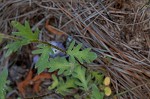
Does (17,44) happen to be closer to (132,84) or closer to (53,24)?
(53,24)

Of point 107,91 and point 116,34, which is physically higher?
point 116,34

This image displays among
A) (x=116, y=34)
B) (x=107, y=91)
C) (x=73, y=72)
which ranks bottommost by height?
(x=107, y=91)

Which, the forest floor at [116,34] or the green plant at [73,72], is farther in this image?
the forest floor at [116,34]

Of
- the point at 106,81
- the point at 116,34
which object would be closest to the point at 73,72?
the point at 106,81

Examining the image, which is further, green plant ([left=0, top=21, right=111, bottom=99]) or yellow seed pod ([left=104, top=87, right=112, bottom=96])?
yellow seed pod ([left=104, top=87, right=112, bottom=96])

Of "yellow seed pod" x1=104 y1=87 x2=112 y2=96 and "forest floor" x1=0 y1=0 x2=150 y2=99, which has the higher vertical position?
"forest floor" x1=0 y1=0 x2=150 y2=99

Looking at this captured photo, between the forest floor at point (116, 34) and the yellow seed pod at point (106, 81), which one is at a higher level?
the forest floor at point (116, 34)

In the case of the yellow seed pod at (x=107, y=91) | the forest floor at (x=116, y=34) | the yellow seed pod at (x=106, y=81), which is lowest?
the yellow seed pod at (x=107, y=91)

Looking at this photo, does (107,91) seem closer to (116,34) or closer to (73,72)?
(73,72)

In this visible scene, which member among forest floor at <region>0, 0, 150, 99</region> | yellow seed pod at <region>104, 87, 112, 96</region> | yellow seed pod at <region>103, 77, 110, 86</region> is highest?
forest floor at <region>0, 0, 150, 99</region>

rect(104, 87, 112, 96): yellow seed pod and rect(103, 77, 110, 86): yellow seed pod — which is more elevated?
rect(103, 77, 110, 86): yellow seed pod

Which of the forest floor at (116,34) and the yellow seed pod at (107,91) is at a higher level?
the forest floor at (116,34)
